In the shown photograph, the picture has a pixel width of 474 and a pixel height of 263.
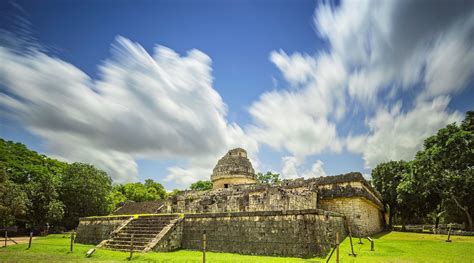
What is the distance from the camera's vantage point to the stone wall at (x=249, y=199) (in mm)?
16953

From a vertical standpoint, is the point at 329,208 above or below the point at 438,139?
below

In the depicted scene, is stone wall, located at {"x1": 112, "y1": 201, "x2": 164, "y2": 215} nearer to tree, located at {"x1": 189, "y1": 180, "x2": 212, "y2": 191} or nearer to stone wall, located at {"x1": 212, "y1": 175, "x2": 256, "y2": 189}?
stone wall, located at {"x1": 212, "y1": 175, "x2": 256, "y2": 189}

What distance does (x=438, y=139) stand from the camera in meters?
21.8

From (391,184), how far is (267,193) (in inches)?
696

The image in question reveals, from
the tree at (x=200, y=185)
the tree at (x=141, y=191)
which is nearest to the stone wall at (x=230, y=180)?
the tree at (x=141, y=191)

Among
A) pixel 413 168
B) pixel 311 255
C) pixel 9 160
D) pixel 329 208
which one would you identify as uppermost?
pixel 9 160

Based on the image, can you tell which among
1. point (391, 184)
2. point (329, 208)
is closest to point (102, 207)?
point (329, 208)

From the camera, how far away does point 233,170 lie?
24.8 metres

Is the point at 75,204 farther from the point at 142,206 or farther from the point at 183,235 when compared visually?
the point at 183,235

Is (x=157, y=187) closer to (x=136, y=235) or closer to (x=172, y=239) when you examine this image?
(x=136, y=235)

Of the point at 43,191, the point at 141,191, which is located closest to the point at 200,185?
the point at 141,191

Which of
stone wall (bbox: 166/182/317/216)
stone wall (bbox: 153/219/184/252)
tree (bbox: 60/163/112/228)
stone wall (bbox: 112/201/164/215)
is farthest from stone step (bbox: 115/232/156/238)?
tree (bbox: 60/163/112/228)

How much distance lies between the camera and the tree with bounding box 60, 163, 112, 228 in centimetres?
3136

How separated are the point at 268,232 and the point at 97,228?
39.9 feet
